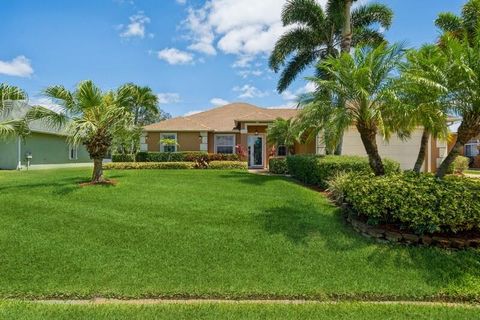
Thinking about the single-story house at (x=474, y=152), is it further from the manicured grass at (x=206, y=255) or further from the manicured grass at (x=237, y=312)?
the manicured grass at (x=237, y=312)

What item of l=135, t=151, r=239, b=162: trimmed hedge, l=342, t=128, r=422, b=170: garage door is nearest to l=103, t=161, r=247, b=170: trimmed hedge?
l=135, t=151, r=239, b=162: trimmed hedge

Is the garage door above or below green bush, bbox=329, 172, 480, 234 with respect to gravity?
above

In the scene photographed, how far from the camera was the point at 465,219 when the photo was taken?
677cm

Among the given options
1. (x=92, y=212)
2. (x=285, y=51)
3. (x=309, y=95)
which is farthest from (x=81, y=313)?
(x=285, y=51)

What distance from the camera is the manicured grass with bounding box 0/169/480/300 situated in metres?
5.59

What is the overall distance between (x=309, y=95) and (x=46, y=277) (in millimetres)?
8980

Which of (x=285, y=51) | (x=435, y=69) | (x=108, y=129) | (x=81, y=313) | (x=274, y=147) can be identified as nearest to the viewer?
(x=81, y=313)

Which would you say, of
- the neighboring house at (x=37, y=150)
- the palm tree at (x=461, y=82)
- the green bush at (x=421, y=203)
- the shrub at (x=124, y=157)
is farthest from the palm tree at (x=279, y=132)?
the green bush at (x=421, y=203)

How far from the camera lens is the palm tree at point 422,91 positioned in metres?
7.96

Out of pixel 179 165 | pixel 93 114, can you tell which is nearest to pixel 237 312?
pixel 93 114

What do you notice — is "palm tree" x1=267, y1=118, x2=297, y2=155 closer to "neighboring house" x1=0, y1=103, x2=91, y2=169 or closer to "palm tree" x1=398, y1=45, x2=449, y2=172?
"palm tree" x1=398, y1=45, x2=449, y2=172

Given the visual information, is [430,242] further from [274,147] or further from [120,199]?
[274,147]

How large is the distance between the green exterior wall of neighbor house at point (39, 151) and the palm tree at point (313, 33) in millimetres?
14068

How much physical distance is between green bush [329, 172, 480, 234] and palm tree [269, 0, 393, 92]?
13.3m
